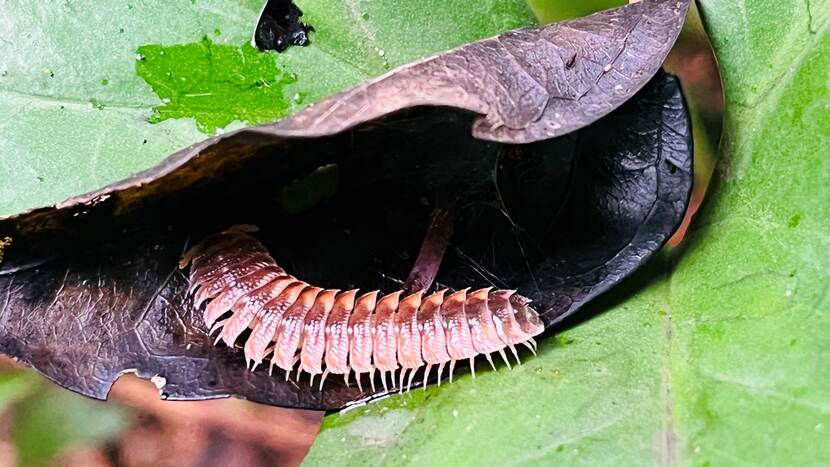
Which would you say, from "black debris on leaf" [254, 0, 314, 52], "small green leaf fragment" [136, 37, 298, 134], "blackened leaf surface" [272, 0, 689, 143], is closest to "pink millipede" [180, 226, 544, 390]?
"small green leaf fragment" [136, 37, 298, 134]

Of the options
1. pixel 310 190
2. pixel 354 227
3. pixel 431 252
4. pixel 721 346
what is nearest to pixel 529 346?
pixel 431 252

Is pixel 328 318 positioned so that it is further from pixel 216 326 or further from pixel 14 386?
pixel 14 386

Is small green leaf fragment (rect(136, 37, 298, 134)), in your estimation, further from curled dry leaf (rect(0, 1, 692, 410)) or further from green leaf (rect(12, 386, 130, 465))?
green leaf (rect(12, 386, 130, 465))

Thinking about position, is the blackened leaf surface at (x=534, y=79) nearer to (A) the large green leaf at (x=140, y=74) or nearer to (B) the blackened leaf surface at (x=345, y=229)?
(B) the blackened leaf surface at (x=345, y=229)

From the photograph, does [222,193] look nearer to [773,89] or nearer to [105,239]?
[105,239]

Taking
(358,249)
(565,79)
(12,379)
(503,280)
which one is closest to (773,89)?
(565,79)

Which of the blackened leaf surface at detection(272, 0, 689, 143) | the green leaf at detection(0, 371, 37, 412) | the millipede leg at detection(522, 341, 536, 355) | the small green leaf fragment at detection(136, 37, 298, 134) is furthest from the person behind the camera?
the green leaf at detection(0, 371, 37, 412)

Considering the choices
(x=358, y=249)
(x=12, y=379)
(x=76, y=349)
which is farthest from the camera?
(x=12, y=379)
